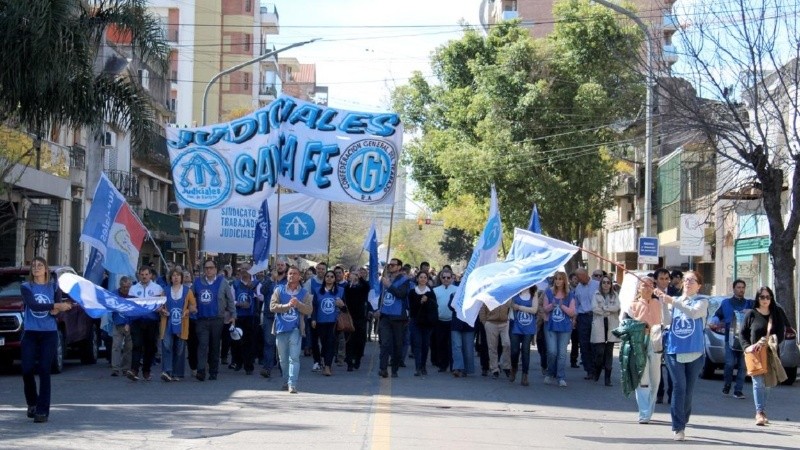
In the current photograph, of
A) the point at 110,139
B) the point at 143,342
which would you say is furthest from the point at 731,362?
the point at 110,139

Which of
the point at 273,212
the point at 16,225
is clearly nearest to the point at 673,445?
the point at 273,212

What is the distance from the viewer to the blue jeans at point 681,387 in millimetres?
12477

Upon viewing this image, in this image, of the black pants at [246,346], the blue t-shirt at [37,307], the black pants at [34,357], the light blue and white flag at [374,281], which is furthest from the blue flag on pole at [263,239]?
the black pants at [34,357]

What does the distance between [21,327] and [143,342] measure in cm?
229

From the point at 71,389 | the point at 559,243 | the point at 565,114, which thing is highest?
the point at 565,114

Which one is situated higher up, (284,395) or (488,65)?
(488,65)

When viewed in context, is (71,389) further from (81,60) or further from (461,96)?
(461,96)

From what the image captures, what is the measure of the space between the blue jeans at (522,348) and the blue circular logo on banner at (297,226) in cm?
1171

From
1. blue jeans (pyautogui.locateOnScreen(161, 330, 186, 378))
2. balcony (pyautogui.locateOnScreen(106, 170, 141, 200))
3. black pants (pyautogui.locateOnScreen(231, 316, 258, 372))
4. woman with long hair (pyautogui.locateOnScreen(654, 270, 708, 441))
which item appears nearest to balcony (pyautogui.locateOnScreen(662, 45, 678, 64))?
black pants (pyautogui.locateOnScreen(231, 316, 258, 372))

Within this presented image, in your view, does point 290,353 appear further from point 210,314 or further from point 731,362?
point 731,362

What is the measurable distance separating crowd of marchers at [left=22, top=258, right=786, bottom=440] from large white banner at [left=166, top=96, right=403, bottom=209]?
1544 mm

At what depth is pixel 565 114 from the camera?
142 feet

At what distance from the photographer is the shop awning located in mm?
49569

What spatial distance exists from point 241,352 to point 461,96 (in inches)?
1101
